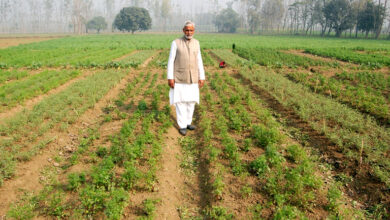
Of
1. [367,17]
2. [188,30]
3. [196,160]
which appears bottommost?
[196,160]

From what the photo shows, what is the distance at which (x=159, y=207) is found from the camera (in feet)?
12.5

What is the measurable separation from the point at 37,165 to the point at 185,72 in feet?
12.4

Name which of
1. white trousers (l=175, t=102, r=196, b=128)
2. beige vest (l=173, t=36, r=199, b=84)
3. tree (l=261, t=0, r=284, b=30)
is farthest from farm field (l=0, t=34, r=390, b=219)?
tree (l=261, t=0, r=284, b=30)

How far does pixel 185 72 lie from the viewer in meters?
6.22

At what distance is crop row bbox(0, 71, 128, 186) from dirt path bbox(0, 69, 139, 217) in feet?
0.46

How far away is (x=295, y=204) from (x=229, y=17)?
112524 millimetres

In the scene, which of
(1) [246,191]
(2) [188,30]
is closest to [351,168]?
(1) [246,191]

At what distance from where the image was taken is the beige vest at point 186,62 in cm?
606

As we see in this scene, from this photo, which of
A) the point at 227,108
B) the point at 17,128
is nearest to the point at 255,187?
the point at 227,108

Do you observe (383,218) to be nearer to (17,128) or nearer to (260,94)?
(260,94)

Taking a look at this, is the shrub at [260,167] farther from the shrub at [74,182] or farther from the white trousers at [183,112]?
the shrub at [74,182]

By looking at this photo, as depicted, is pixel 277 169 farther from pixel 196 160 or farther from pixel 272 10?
pixel 272 10

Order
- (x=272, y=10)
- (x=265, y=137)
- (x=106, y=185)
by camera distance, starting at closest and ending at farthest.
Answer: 1. (x=106, y=185)
2. (x=265, y=137)
3. (x=272, y=10)

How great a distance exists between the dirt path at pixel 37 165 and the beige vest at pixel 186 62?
2.33 meters
